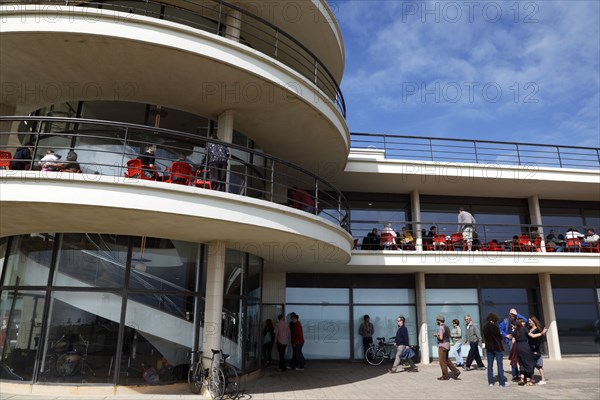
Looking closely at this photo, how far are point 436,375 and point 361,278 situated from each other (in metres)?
4.51

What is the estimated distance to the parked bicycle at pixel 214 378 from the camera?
8664 mm

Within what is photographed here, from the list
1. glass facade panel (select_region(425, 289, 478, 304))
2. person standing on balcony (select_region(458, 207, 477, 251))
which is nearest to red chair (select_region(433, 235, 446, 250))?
person standing on balcony (select_region(458, 207, 477, 251))

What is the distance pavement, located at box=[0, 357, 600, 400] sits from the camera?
885 centimetres

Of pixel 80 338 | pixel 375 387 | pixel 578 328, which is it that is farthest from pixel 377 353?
pixel 80 338

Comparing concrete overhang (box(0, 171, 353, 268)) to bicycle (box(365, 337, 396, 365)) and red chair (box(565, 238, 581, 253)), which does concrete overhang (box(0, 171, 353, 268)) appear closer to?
bicycle (box(365, 337, 396, 365))

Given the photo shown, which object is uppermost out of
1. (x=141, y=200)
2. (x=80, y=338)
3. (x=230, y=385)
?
(x=141, y=200)

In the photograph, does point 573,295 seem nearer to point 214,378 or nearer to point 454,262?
point 454,262

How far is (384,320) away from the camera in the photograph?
15.7 metres

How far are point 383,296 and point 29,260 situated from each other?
37.8 feet

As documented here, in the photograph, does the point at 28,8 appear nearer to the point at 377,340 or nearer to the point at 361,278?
the point at 361,278

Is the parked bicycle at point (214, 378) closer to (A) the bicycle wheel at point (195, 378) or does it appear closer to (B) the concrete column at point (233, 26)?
(A) the bicycle wheel at point (195, 378)

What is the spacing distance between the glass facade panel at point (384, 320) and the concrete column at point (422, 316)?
0.29 meters

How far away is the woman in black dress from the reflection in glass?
9840 millimetres

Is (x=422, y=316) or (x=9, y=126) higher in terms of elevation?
(x=9, y=126)
